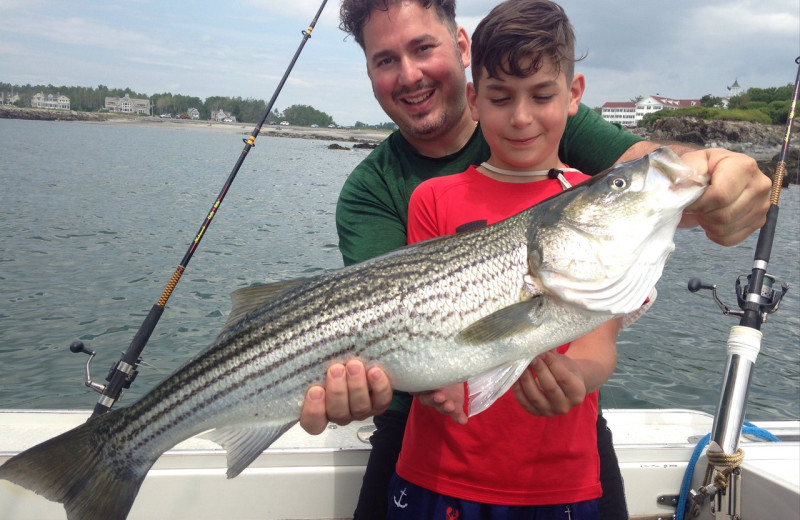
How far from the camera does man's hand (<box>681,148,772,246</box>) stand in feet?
7.30

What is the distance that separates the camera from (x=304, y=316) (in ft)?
8.28

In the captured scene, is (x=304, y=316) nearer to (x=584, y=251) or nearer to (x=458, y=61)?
(x=584, y=251)

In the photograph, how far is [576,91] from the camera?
3.18 metres

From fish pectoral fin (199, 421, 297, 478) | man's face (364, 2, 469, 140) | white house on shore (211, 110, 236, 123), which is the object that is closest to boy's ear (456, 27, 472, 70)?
man's face (364, 2, 469, 140)

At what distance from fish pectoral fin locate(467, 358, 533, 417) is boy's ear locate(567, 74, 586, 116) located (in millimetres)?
1554

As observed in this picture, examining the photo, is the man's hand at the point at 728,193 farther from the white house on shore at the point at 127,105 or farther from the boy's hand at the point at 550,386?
the white house on shore at the point at 127,105

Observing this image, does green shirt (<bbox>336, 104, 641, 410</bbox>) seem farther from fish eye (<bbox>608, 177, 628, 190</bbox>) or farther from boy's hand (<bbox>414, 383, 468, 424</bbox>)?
fish eye (<bbox>608, 177, 628, 190</bbox>)

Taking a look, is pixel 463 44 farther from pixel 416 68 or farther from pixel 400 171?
pixel 400 171

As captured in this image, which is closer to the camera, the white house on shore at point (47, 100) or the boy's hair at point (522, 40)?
the boy's hair at point (522, 40)

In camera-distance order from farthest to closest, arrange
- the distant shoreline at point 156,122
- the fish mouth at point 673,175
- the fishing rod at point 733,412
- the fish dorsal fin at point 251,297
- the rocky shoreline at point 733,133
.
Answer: the distant shoreline at point 156,122, the rocky shoreline at point 733,133, the fishing rod at point 733,412, the fish dorsal fin at point 251,297, the fish mouth at point 673,175

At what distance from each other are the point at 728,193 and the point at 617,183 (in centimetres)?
42

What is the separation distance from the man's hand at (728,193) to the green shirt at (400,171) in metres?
1.10

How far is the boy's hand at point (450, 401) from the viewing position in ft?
8.12

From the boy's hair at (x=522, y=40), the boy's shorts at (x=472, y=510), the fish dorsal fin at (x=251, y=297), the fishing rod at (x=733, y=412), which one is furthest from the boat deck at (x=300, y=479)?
the boy's hair at (x=522, y=40)
